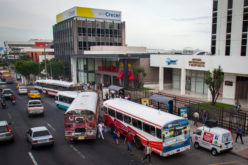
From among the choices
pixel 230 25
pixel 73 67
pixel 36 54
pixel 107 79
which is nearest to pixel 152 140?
pixel 230 25

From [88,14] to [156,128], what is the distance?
58.2 m

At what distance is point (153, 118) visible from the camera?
14.5 metres

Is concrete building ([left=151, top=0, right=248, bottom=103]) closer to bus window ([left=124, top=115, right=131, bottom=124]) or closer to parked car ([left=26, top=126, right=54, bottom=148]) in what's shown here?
bus window ([left=124, top=115, right=131, bottom=124])

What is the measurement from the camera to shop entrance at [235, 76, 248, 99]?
27962 millimetres

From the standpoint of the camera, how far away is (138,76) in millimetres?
39281

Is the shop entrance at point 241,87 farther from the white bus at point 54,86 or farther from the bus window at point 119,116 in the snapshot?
the white bus at point 54,86

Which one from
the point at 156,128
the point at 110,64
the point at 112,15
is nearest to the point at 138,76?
the point at 110,64

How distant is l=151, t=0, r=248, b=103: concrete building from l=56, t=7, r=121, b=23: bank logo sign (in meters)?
37.7

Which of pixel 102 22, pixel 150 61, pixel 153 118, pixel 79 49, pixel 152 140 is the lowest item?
pixel 152 140

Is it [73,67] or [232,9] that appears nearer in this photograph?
[232,9]

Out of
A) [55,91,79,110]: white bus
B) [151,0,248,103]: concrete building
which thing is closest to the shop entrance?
[151,0,248,103]: concrete building

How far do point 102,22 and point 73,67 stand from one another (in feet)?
58.6

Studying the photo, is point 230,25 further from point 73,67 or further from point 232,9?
point 73,67

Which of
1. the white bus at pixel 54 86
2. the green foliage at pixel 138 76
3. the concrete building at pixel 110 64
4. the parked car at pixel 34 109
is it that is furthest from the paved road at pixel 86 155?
the concrete building at pixel 110 64
